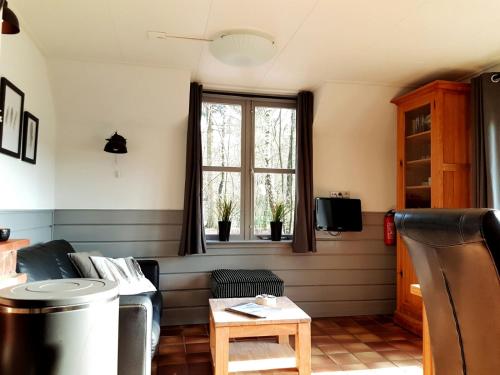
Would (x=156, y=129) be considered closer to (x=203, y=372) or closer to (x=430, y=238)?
(x=203, y=372)

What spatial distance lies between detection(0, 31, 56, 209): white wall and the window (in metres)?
1.43

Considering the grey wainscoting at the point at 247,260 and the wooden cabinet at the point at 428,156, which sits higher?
the wooden cabinet at the point at 428,156

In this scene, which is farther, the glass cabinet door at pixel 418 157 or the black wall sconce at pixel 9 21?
the glass cabinet door at pixel 418 157

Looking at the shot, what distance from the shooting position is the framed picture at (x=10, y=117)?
2.19 m

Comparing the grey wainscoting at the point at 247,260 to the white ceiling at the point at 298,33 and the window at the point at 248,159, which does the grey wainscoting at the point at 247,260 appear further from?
the white ceiling at the point at 298,33

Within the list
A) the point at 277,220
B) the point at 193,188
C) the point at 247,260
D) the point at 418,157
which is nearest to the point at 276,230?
the point at 277,220

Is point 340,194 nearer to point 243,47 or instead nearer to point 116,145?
point 243,47

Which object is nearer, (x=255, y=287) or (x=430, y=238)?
(x=430, y=238)

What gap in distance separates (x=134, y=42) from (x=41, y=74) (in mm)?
863

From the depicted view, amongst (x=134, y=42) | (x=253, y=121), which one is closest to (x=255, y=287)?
(x=253, y=121)

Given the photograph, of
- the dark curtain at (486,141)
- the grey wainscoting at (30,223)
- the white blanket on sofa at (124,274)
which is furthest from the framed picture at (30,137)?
the dark curtain at (486,141)

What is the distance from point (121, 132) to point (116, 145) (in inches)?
13.1

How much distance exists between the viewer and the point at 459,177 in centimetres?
317

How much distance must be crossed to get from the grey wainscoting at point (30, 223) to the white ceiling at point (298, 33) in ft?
4.27
